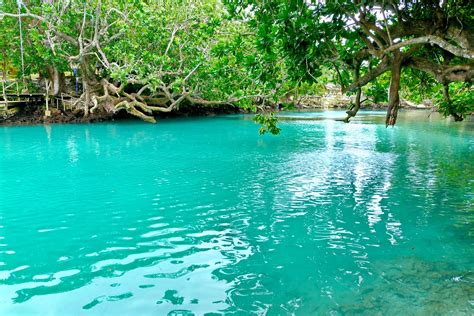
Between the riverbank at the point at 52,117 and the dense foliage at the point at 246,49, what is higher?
the dense foliage at the point at 246,49

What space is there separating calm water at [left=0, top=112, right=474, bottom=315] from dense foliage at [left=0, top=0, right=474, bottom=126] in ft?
7.95

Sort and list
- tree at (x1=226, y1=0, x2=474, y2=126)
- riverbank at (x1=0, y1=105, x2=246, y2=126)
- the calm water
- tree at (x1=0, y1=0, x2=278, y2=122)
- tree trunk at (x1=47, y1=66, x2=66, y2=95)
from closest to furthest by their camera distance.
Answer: the calm water → tree at (x1=226, y1=0, x2=474, y2=126) → tree at (x1=0, y1=0, x2=278, y2=122) → riverbank at (x1=0, y1=105, x2=246, y2=126) → tree trunk at (x1=47, y1=66, x2=66, y2=95)

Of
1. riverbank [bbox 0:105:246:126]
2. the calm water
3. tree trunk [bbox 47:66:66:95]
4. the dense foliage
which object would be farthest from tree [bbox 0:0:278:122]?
the calm water

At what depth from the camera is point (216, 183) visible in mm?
12242

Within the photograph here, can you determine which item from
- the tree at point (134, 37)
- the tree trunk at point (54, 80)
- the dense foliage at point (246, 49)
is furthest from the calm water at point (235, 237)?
the tree trunk at point (54, 80)

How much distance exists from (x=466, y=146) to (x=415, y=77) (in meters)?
10.4

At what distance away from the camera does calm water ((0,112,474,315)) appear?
5324mm

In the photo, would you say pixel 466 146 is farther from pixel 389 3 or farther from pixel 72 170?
pixel 72 170

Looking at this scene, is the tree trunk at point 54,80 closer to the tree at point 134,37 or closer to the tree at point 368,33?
the tree at point 134,37

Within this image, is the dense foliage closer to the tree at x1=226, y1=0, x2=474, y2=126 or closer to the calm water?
the tree at x1=226, y1=0, x2=474, y2=126

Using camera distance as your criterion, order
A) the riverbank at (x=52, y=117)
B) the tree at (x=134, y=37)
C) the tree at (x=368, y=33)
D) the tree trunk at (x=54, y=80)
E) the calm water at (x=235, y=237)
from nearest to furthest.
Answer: the calm water at (x=235, y=237) → the tree at (x=368, y=33) → the tree at (x=134, y=37) → the riverbank at (x=52, y=117) → the tree trunk at (x=54, y=80)

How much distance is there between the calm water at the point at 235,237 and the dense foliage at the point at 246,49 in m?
2.42

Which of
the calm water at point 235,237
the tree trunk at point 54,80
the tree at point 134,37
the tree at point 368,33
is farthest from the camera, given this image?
the tree trunk at point 54,80

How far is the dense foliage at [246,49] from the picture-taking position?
7840 mm
